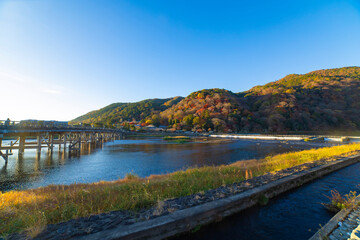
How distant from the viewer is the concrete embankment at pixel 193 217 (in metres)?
4.31

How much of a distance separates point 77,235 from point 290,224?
7.52 m

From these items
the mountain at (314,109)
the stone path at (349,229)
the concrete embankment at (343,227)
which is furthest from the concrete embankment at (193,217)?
the mountain at (314,109)

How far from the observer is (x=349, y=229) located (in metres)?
4.70

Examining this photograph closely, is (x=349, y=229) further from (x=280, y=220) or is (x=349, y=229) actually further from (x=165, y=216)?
(x=165, y=216)

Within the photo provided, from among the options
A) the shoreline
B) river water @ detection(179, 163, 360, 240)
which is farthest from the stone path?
the shoreline

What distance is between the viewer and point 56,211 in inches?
225

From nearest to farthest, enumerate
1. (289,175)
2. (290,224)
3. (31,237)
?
(31,237) → (290,224) → (289,175)

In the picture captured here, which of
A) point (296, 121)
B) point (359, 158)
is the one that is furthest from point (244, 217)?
point (296, 121)

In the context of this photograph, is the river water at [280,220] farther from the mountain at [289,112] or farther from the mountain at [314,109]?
the mountain at [314,109]

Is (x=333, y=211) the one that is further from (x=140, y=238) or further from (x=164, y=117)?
(x=164, y=117)

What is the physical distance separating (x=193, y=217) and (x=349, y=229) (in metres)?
4.59

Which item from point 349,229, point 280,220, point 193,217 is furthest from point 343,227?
point 193,217

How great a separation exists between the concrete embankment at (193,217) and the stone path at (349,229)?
9.26 feet

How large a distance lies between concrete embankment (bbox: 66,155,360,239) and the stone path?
2822mm
